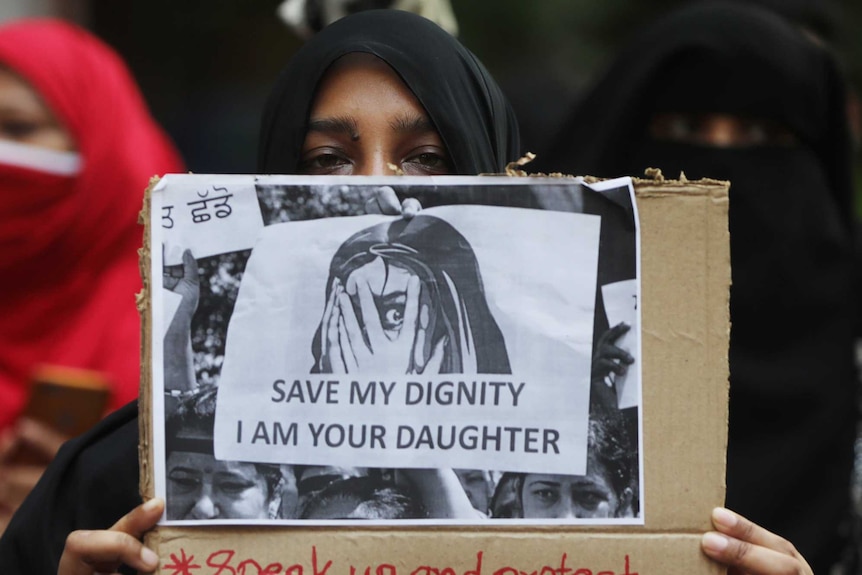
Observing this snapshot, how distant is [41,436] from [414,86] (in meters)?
1.15

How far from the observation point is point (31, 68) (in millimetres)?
2895

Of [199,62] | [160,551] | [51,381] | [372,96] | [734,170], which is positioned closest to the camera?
[160,551]

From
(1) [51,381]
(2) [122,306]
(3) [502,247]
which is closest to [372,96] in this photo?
(3) [502,247]

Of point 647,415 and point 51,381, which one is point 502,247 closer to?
point 647,415

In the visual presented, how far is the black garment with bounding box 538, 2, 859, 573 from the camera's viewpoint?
2.78 meters

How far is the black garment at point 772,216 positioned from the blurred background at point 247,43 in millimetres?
2393

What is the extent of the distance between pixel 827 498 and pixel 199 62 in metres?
3.91

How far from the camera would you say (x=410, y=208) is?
129cm

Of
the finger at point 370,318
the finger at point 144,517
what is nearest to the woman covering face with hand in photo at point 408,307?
the finger at point 370,318

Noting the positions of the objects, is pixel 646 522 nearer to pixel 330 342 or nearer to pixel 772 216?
pixel 330 342

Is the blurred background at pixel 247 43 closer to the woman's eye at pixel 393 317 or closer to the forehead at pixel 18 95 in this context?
the forehead at pixel 18 95

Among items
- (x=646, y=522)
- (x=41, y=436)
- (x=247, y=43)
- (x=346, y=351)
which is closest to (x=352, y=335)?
(x=346, y=351)

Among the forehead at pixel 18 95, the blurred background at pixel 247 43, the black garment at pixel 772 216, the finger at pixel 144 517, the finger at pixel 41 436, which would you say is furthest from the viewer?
the blurred background at pixel 247 43

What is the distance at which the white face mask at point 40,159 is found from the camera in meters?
2.80
